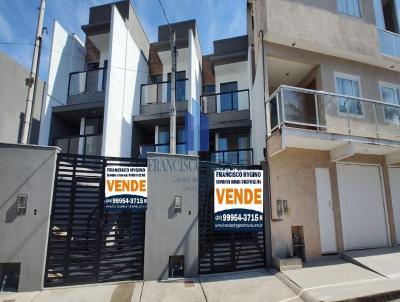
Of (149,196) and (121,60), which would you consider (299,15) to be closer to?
(121,60)

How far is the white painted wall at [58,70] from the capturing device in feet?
36.0

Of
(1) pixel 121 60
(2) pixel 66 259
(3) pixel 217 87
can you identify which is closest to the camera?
(2) pixel 66 259

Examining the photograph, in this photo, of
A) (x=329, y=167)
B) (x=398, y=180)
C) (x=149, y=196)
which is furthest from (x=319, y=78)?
(x=149, y=196)

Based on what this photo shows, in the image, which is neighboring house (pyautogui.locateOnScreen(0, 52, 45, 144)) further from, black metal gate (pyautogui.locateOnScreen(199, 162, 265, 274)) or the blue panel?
black metal gate (pyautogui.locateOnScreen(199, 162, 265, 274))

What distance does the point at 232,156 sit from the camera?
12.0 metres

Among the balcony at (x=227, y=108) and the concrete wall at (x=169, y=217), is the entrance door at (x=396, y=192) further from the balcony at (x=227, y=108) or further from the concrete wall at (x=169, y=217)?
the concrete wall at (x=169, y=217)

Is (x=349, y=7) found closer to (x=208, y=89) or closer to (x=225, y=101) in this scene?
(x=225, y=101)

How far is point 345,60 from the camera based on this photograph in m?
9.51

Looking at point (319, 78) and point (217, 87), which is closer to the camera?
point (319, 78)

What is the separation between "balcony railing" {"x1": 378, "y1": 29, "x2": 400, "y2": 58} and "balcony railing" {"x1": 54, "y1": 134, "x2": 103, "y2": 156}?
11.5 meters

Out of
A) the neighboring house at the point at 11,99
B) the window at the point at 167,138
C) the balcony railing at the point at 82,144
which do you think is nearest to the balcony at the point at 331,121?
the window at the point at 167,138

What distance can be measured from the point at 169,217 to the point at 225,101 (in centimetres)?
813

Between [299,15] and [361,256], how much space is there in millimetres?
7809

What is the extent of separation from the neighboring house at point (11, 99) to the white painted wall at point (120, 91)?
5.35 meters
